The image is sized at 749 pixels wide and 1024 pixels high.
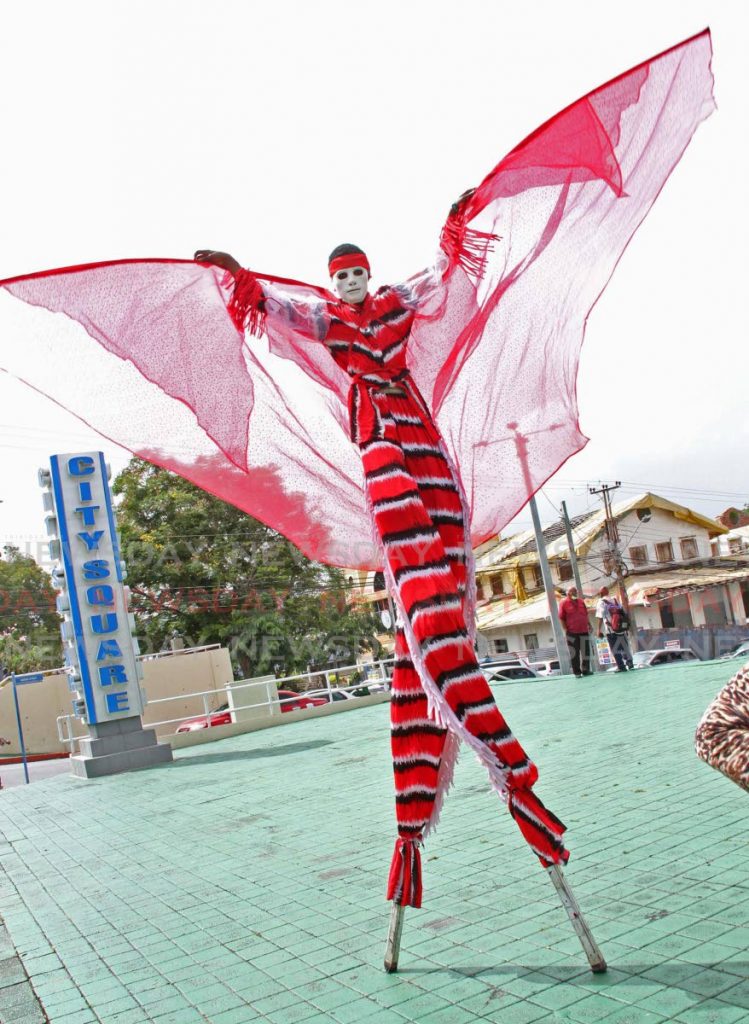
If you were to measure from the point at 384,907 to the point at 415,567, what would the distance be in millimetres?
1665

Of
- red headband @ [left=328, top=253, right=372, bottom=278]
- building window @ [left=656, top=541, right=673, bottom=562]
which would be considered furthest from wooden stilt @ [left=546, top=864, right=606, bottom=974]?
building window @ [left=656, top=541, right=673, bottom=562]

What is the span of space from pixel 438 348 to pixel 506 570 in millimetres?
46343

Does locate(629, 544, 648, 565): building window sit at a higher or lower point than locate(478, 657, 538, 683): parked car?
higher

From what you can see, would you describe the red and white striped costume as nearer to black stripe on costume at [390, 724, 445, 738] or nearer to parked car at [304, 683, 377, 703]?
black stripe on costume at [390, 724, 445, 738]

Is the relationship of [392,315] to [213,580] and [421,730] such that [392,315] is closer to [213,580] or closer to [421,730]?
[421,730]

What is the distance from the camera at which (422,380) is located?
3.55 metres

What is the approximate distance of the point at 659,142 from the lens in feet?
10.6

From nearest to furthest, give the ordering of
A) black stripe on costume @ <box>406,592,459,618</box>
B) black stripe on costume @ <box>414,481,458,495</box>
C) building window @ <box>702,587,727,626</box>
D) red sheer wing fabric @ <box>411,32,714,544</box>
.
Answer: black stripe on costume @ <box>406,592,459,618</box> → black stripe on costume @ <box>414,481,458,495</box> → red sheer wing fabric @ <box>411,32,714,544</box> → building window @ <box>702,587,727,626</box>

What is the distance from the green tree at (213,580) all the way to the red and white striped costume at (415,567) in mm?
26353

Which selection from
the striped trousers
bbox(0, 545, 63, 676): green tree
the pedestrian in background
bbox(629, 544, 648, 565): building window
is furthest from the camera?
bbox(629, 544, 648, 565): building window

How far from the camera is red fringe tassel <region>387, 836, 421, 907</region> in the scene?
2891 millimetres

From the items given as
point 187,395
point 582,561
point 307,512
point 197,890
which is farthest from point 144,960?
point 582,561

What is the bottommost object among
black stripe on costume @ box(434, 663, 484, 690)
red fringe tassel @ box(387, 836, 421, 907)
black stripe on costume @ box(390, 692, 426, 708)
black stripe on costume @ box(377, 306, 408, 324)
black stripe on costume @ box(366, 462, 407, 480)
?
red fringe tassel @ box(387, 836, 421, 907)

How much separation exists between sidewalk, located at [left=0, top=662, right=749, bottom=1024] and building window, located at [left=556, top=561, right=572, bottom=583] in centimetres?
3960
